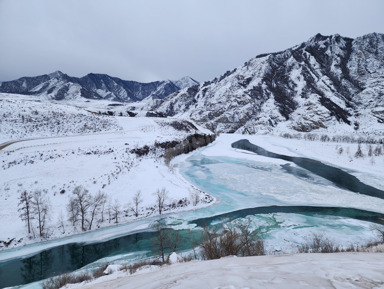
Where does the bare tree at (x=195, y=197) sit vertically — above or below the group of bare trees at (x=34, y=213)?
below

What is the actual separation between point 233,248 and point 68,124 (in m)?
77.6

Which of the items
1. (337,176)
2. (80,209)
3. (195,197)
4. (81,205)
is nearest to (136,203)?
(81,205)

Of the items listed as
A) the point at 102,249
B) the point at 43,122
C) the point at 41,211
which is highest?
the point at 43,122

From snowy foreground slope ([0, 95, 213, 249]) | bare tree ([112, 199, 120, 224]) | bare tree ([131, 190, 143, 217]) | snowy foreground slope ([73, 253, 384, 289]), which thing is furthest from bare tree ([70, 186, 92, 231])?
snowy foreground slope ([73, 253, 384, 289])

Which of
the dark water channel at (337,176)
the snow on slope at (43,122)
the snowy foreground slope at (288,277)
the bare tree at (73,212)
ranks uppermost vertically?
the snow on slope at (43,122)

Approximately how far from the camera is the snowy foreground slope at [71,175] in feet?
91.5

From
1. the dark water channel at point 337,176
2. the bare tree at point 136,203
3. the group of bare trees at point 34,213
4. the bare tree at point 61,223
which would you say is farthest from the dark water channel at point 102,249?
the bare tree at point 136,203

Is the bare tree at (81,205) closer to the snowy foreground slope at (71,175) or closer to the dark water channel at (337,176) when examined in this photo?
the snowy foreground slope at (71,175)

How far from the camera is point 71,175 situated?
3753 cm

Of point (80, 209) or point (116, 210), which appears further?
point (116, 210)

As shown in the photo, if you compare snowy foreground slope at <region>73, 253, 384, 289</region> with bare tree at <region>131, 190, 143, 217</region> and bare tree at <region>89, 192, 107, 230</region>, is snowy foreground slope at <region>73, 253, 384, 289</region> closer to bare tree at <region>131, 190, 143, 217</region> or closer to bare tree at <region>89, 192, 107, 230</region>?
bare tree at <region>131, 190, 143, 217</region>

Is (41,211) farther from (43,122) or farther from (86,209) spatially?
(43,122)

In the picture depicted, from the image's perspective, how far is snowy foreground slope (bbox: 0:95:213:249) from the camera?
2789 cm

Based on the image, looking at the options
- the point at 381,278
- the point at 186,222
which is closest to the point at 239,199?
the point at 186,222
